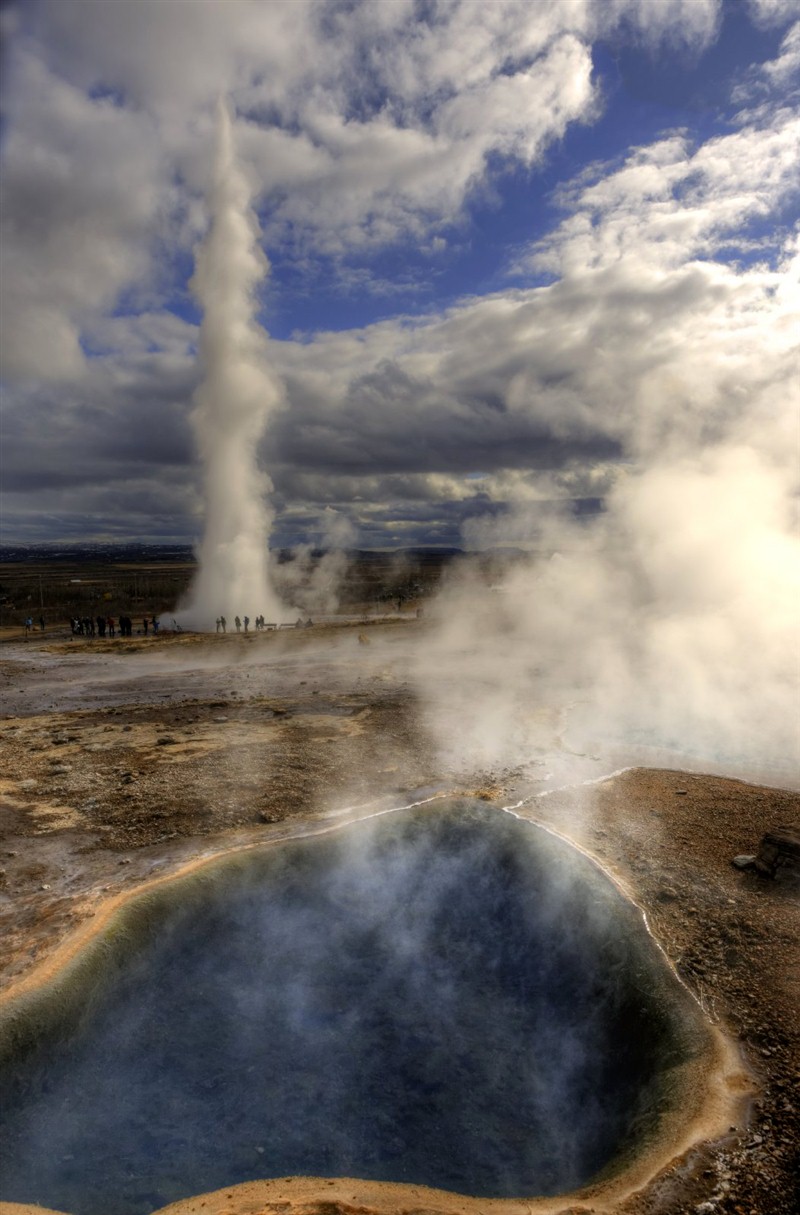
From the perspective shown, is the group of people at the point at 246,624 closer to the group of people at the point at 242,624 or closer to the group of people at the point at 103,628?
the group of people at the point at 242,624

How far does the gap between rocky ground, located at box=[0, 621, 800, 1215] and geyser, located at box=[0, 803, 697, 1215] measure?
16.9 inches

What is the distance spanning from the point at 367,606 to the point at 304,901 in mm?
31259

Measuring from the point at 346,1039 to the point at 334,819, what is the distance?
2986mm

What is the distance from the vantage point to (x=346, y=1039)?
489 centimetres

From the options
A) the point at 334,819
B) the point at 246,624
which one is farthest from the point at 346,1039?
the point at 246,624

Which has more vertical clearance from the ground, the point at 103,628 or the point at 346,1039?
the point at 103,628

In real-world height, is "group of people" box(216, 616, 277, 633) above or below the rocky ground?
above

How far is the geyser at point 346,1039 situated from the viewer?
396cm

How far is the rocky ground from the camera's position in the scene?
3.90m

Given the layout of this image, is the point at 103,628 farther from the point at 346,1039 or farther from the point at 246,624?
the point at 346,1039

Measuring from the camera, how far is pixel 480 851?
7.23 m

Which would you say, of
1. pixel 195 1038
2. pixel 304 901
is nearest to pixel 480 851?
pixel 304 901

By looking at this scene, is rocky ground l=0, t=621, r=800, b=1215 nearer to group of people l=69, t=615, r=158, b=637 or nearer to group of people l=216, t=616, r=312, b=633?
group of people l=69, t=615, r=158, b=637

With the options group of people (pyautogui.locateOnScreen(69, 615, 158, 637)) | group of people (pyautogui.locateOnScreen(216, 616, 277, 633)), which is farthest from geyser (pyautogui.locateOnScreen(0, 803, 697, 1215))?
group of people (pyautogui.locateOnScreen(69, 615, 158, 637))
